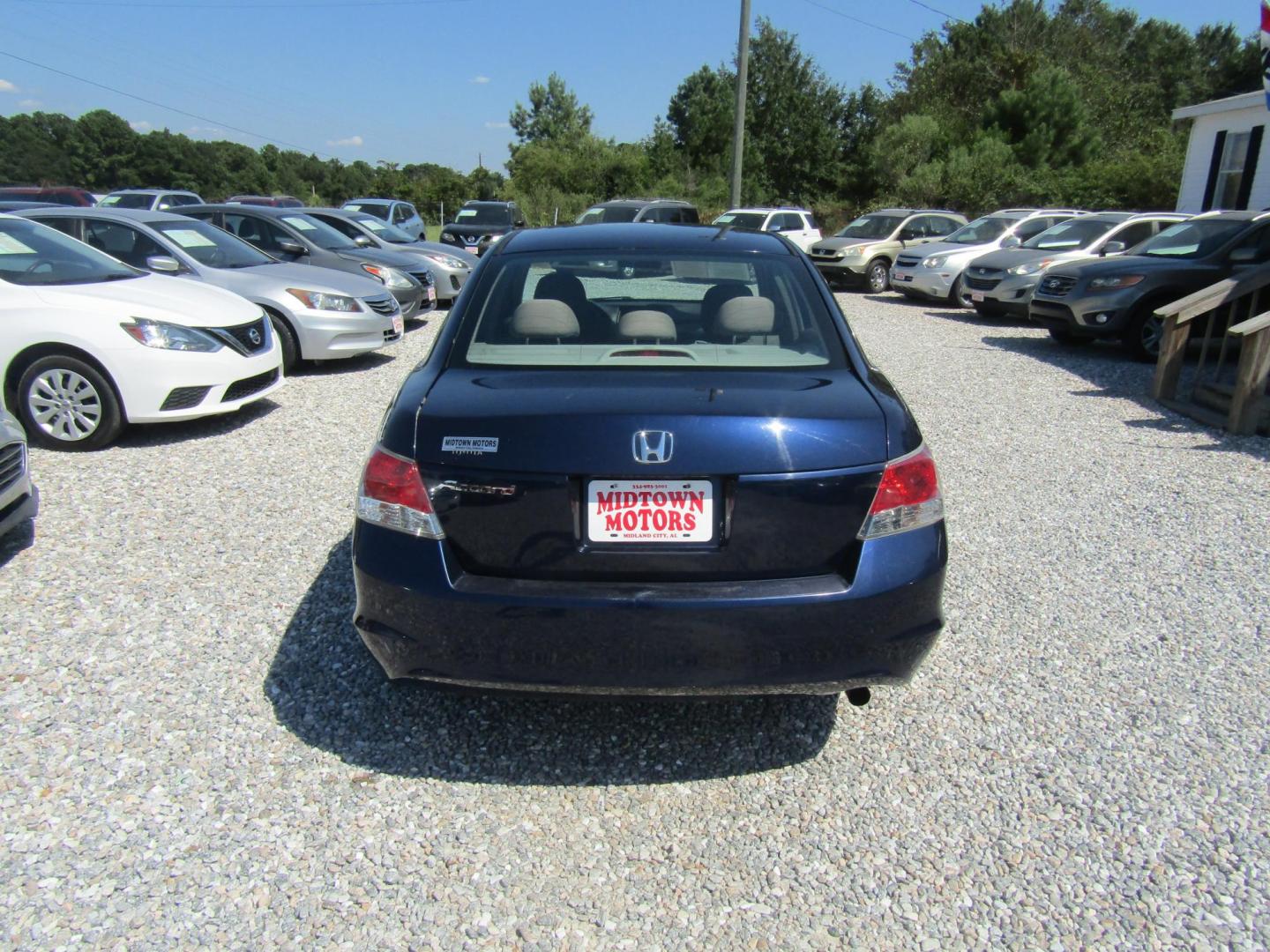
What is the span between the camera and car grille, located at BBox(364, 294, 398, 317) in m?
9.79

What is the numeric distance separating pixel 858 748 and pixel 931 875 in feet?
2.05

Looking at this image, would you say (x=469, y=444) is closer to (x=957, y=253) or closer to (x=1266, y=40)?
(x=1266, y=40)

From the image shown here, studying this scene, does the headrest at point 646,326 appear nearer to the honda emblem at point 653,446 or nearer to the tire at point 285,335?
the honda emblem at point 653,446

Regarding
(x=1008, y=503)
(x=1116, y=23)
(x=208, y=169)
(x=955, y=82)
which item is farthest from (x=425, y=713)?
(x=208, y=169)

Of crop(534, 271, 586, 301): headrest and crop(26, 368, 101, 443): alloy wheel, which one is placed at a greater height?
crop(534, 271, 586, 301): headrest

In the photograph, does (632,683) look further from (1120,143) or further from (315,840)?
(1120,143)

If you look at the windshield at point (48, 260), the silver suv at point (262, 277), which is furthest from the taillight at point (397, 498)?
the silver suv at point (262, 277)

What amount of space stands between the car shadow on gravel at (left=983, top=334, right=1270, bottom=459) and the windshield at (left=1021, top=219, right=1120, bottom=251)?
233 cm

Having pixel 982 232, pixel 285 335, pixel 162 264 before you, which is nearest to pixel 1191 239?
pixel 982 232

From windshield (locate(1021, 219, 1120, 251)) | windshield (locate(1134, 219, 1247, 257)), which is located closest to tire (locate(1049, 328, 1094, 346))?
windshield (locate(1134, 219, 1247, 257))

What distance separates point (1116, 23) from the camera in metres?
63.1

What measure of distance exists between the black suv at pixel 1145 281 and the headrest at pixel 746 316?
9.05m

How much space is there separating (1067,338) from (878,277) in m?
7.66

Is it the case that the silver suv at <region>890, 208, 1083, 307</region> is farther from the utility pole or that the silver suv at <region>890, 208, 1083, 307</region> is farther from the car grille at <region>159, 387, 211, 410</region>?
the car grille at <region>159, 387, 211, 410</region>
